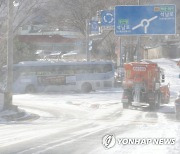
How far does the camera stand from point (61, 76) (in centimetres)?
4491

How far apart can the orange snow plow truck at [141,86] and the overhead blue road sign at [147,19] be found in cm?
403

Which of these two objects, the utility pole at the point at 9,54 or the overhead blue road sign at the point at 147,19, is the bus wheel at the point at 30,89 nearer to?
the overhead blue road sign at the point at 147,19

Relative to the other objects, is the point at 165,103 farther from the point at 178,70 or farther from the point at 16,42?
the point at 178,70

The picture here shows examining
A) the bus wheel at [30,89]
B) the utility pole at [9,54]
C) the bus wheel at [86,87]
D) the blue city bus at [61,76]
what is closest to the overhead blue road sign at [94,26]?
the blue city bus at [61,76]

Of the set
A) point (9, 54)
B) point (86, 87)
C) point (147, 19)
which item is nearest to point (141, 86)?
point (147, 19)

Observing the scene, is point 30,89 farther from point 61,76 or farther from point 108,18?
point 108,18

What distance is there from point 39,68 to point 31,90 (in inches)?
83.7

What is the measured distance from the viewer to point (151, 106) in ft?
89.4

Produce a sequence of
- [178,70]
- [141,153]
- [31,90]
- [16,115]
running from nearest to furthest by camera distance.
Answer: [141,153] < [16,115] < [31,90] < [178,70]

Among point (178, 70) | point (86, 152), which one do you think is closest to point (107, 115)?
point (86, 152)

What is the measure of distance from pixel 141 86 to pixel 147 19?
18.7ft

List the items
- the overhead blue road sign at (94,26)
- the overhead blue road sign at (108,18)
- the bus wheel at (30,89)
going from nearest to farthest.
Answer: the overhead blue road sign at (108,18) → the overhead blue road sign at (94,26) → the bus wheel at (30,89)

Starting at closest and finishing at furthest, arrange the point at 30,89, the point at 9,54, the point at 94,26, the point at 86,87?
the point at 9,54, the point at 94,26, the point at 30,89, the point at 86,87

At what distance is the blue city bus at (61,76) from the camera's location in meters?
44.1
